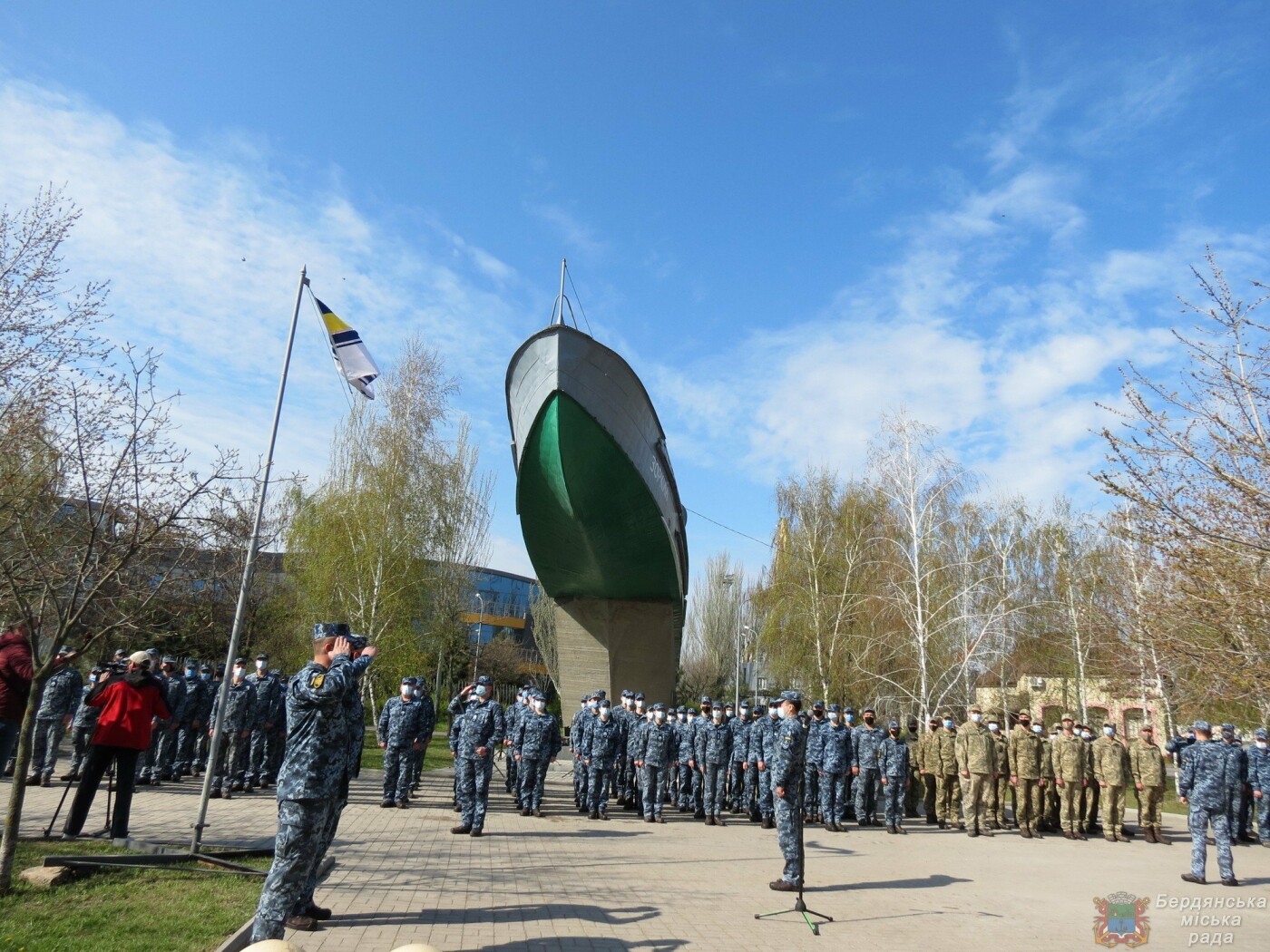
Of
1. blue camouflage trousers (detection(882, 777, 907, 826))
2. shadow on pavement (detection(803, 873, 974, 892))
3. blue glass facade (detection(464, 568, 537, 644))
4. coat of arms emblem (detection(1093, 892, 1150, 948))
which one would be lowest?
shadow on pavement (detection(803, 873, 974, 892))

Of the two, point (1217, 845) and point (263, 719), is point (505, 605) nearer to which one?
point (263, 719)

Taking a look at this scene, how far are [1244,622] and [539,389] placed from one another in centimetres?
1274

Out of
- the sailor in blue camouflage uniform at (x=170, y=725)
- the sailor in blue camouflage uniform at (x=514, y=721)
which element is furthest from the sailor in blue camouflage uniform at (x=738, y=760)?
the sailor in blue camouflage uniform at (x=170, y=725)

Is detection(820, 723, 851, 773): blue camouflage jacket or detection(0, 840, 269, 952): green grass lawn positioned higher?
detection(820, 723, 851, 773): blue camouflage jacket

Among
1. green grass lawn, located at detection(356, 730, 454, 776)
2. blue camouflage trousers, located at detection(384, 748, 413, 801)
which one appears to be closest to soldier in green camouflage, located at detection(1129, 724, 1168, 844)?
blue camouflage trousers, located at detection(384, 748, 413, 801)

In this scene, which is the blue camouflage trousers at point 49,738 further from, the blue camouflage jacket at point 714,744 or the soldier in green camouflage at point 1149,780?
the soldier in green camouflage at point 1149,780

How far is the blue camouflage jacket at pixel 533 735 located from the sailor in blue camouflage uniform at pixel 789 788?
4258 mm

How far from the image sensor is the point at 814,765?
41.7ft

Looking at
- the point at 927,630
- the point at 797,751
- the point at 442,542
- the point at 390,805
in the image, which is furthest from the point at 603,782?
the point at 442,542

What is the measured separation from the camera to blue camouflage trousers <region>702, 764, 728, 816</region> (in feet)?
40.0

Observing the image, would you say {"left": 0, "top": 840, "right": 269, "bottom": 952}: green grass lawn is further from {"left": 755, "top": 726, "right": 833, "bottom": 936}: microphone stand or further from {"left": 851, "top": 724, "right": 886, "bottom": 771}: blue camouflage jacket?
{"left": 851, "top": 724, "right": 886, "bottom": 771}: blue camouflage jacket

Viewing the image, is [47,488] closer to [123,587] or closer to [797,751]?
[123,587]

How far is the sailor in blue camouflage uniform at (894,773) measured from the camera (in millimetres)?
12352

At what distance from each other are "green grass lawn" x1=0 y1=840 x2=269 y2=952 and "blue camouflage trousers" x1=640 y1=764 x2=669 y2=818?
22.5 ft
